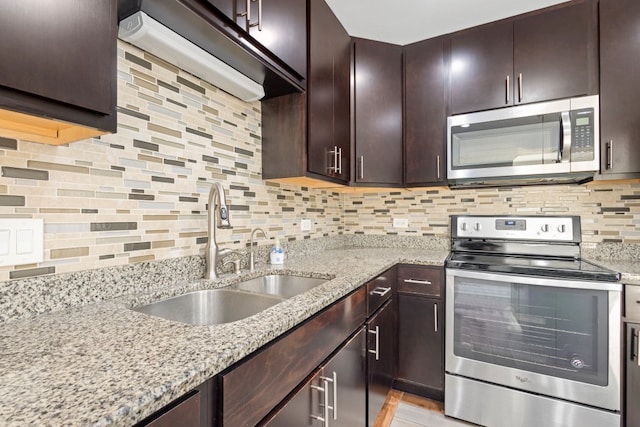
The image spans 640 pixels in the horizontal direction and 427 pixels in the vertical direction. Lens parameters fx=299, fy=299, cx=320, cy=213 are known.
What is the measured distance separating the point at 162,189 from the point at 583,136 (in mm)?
2218

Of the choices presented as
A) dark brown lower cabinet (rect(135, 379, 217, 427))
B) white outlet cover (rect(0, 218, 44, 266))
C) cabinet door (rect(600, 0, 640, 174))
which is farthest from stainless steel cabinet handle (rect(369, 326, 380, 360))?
cabinet door (rect(600, 0, 640, 174))

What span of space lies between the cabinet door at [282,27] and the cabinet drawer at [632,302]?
6.16ft

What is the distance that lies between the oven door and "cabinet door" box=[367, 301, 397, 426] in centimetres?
33

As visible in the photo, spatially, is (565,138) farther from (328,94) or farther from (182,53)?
(182,53)

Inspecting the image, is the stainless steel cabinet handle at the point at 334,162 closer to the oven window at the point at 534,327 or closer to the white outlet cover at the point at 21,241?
the oven window at the point at 534,327

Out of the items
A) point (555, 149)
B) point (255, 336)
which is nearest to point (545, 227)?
point (555, 149)

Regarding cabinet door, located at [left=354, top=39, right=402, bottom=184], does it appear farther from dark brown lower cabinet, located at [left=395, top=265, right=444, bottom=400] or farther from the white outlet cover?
the white outlet cover

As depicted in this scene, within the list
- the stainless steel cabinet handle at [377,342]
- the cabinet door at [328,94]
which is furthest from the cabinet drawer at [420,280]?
the cabinet door at [328,94]

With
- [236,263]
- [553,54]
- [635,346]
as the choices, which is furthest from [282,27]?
[635,346]

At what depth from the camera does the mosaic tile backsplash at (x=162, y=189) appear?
2.84 ft

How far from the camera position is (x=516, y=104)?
1.88m

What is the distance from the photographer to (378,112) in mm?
2182

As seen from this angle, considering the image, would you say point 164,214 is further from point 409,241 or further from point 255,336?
point 409,241

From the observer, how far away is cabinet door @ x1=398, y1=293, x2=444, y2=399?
72.0 inches
